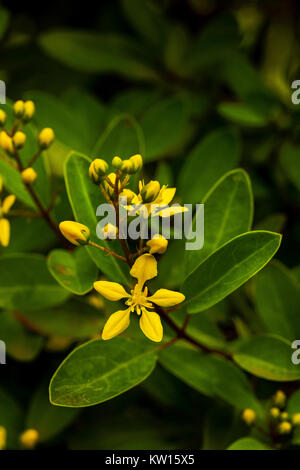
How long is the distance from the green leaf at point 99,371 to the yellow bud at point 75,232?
0.88 feet

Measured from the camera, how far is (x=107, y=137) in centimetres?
154

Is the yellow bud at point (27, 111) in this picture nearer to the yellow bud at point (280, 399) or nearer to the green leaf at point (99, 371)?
the green leaf at point (99, 371)

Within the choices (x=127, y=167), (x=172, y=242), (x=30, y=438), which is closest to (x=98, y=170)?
(x=127, y=167)

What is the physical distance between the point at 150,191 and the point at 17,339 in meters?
0.78

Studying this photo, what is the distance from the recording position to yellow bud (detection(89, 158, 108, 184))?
1065mm

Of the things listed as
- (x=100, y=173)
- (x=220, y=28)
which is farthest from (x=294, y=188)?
(x=100, y=173)

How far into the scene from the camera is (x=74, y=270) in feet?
4.19

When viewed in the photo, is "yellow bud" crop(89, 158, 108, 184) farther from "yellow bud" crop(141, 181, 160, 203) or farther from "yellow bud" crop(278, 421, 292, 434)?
"yellow bud" crop(278, 421, 292, 434)

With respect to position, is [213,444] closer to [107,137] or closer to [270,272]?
[270,272]

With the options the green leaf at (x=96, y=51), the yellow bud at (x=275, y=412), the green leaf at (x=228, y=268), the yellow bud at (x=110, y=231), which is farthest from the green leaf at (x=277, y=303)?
the green leaf at (x=96, y=51)

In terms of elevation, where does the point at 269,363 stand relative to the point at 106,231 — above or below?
below

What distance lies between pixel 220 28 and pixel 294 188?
686 mm

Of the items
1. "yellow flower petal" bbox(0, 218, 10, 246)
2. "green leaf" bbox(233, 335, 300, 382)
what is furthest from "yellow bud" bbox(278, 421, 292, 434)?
"yellow flower petal" bbox(0, 218, 10, 246)

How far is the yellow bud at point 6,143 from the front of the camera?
124 cm
